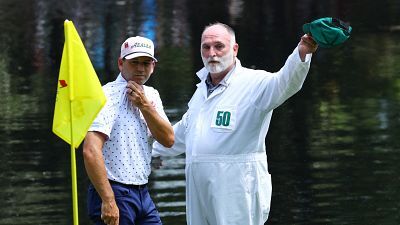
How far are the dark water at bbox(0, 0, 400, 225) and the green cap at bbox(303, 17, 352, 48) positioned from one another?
4094 mm

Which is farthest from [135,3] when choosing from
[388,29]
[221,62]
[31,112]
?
[221,62]

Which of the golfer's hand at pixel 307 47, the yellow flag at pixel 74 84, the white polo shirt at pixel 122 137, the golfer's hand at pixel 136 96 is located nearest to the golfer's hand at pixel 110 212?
the white polo shirt at pixel 122 137

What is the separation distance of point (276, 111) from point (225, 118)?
8542mm

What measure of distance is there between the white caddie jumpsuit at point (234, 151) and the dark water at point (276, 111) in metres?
3.31

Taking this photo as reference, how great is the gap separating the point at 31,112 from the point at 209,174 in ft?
29.5

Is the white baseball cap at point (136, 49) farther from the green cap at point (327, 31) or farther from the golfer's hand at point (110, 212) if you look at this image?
the green cap at point (327, 31)

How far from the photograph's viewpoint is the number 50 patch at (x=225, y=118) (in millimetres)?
7203

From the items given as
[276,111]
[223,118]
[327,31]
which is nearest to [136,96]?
[223,118]

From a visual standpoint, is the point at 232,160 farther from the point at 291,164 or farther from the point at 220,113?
the point at 291,164

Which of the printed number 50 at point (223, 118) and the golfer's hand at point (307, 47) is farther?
the printed number 50 at point (223, 118)

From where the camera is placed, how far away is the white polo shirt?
7.02 m

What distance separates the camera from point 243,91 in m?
7.25

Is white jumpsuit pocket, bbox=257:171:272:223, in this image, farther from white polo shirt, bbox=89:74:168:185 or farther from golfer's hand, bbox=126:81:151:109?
golfer's hand, bbox=126:81:151:109

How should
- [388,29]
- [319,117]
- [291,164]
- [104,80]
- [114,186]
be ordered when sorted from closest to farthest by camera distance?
1. [114,186]
2. [291,164]
3. [319,117]
4. [104,80]
5. [388,29]
